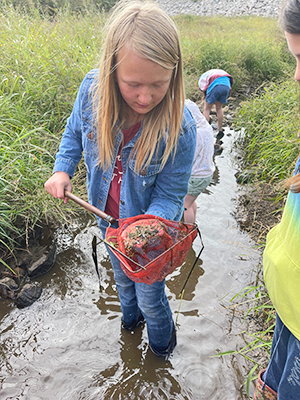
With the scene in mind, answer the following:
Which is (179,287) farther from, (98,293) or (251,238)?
(251,238)

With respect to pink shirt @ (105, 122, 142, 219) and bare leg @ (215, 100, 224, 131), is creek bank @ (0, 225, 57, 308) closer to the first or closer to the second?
pink shirt @ (105, 122, 142, 219)

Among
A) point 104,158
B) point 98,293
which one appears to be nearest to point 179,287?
point 98,293

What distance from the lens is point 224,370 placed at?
2.13m

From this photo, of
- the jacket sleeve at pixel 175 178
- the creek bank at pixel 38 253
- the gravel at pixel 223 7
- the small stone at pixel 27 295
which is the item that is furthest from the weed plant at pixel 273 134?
the gravel at pixel 223 7

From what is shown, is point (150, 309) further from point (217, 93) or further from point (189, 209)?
point (217, 93)

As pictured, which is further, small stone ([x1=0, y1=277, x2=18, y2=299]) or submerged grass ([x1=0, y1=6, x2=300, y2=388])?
submerged grass ([x1=0, y1=6, x2=300, y2=388])

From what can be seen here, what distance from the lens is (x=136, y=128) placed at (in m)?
1.61

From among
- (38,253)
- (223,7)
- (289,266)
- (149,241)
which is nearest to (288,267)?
(289,266)

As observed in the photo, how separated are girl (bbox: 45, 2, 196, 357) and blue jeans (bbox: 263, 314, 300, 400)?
685 mm

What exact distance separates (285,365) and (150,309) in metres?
0.86

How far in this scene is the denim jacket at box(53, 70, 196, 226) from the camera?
159cm

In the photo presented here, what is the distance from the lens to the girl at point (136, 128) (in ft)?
4.33

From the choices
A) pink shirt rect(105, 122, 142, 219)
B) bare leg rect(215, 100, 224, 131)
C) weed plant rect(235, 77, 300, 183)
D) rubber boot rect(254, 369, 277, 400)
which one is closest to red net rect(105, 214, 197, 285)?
pink shirt rect(105, 122, 142, 219)

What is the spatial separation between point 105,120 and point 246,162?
148 inches
